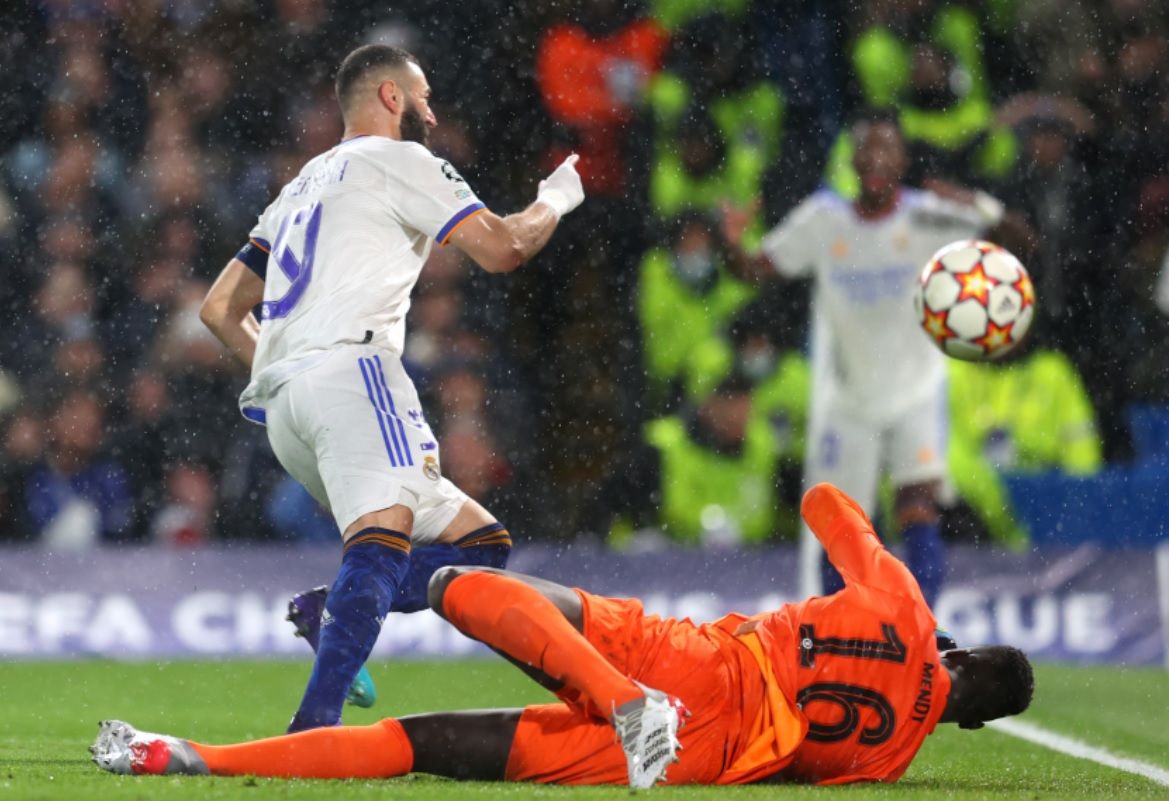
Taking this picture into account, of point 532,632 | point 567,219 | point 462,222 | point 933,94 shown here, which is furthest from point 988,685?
point 567,219

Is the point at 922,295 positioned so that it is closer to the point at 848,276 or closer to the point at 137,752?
the point at 848,276

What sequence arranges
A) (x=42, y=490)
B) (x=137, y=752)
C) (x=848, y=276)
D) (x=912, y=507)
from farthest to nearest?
(x=42, y=490) → (x=848, y=276) → (x=912, y=507) → (x=137, y=752)

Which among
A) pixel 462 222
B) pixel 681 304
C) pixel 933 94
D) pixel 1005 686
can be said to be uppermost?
pixel 933 94

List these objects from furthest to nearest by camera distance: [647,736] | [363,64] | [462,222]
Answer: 1. [363,64]
2. [462,222]
3. [647,736]

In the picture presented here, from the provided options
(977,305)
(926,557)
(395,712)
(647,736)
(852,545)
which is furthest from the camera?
(926,557)

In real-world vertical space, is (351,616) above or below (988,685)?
above

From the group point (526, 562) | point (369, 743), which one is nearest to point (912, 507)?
point (526, 562)

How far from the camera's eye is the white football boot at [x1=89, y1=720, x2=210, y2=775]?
375 cm

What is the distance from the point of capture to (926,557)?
696 centimetres

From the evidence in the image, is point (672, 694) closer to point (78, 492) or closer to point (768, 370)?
point (768, 370)

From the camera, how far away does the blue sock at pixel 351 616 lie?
4.05 metres

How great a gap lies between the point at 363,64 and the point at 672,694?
76.0 inches

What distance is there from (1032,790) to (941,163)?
18.7 ft

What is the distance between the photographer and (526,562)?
8750mm
